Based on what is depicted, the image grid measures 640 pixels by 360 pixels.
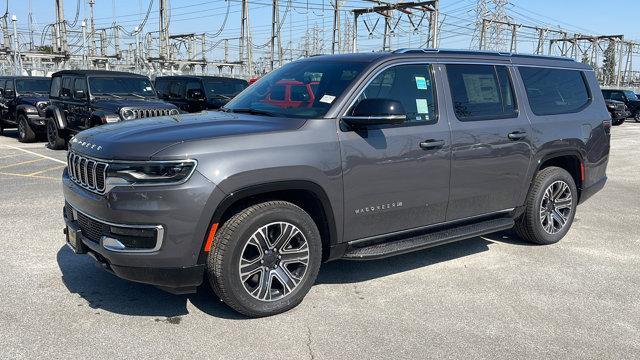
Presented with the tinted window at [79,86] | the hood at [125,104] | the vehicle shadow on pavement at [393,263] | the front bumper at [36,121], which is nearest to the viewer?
the vehicle shadow on pavement at [393,263]

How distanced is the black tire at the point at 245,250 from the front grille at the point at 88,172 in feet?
2.77

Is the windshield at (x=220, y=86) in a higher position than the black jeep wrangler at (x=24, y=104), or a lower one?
higher

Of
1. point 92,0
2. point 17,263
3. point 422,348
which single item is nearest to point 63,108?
point 17,263

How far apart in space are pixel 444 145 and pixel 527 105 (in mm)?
1307

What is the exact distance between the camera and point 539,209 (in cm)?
569

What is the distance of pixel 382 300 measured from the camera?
4.36 m

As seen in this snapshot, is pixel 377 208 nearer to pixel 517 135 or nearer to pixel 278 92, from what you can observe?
pixel 278 92

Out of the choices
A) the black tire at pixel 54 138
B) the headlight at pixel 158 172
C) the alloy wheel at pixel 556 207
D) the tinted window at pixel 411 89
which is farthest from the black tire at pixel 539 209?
the black tire at pixel 54 138

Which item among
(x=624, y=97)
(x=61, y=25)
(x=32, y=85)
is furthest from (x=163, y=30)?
(x=624, y=97)

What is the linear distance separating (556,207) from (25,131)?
13.5m

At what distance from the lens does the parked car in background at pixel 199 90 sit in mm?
15461

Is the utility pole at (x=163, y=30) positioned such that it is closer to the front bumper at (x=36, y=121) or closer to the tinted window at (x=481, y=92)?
the front bumper at (x=36, y=121)

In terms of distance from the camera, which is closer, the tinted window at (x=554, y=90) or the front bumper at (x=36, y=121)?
the tinted window at (x=554, y=90)

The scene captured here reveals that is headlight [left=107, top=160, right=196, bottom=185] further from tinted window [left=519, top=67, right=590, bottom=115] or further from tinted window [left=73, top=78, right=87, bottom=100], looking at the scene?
tinted window [left=73, top=78, right=87, bottom=100]
